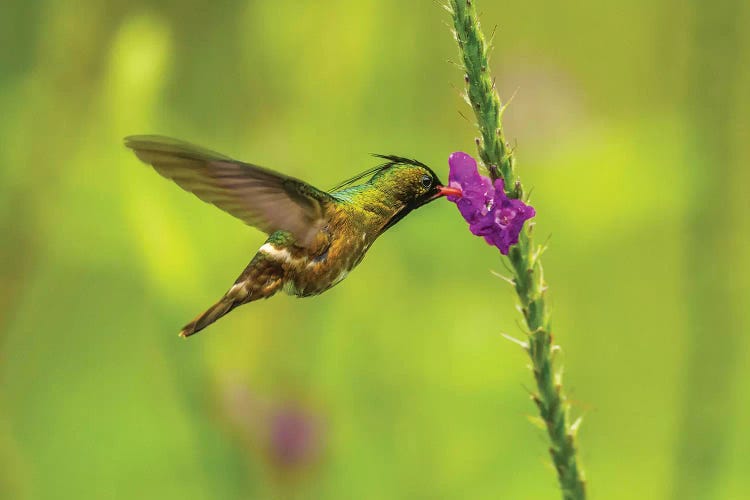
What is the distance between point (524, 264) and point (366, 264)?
2047mm

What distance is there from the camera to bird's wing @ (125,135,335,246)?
1.55m

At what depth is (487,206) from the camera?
158cm

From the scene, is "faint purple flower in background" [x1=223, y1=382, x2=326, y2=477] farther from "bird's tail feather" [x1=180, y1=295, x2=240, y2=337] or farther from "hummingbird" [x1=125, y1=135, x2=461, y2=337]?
"bird's tail feather" [x1=180, y1=295, x2=240, y2=337]

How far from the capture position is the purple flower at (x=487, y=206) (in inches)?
59.1

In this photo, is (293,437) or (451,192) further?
(293,437)

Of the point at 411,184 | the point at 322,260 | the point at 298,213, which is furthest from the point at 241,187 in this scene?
the point at 411,184

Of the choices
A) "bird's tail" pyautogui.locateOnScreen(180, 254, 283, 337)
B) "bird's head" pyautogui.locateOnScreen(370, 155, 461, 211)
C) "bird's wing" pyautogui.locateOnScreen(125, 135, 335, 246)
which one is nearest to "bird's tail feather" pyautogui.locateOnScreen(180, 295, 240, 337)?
"bird's tail" pyautogui.locateOnScreen(180, 254, 283, 337)

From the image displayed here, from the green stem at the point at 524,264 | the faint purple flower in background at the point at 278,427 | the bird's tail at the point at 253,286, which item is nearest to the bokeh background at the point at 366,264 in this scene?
the faint purple flower in background at the point at 278,427

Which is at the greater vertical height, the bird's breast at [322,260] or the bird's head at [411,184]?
the bird's head at [411,184]

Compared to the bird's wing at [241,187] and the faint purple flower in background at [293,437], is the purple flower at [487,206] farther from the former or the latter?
the faint purple flower in background at [293,437]

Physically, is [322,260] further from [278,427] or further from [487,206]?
[278,427]

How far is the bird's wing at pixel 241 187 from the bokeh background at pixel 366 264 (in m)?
1.11

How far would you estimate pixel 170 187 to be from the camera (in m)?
3.75

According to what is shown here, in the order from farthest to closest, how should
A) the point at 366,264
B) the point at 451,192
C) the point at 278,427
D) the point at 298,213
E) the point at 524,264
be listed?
the point at 366,264 → the point at 278,427 → the point at 298,213 → the point at 451,192 → the point at 524,264
